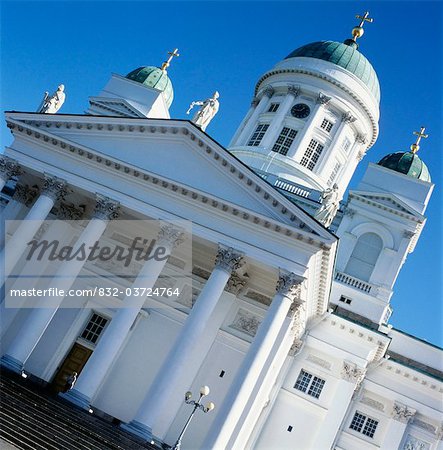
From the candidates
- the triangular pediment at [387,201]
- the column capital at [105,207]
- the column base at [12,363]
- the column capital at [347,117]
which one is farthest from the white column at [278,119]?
the column base at [12,363]

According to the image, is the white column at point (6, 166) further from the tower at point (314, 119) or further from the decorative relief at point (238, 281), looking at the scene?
the tower at point (314, 119)

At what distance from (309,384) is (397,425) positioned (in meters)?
4.25

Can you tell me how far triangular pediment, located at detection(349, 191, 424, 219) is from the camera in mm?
32719

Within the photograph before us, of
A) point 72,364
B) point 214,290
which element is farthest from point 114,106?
point 214,290

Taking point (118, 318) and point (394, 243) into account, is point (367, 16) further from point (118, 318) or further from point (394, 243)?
point (118, 318)

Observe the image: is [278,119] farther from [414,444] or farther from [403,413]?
[414,444]

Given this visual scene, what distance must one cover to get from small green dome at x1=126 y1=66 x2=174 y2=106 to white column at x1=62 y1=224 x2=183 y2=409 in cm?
1703

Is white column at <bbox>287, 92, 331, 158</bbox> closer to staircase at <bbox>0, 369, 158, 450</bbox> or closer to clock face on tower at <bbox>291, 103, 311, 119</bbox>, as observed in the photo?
clock face on tower at <bbox>291, 103, 311, 119</bbox>

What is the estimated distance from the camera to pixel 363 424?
2919cm

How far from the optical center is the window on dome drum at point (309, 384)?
2884 cm

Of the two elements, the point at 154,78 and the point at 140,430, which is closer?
the point at 140,430

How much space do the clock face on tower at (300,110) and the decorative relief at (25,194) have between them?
59.3 ft

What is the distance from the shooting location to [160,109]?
36812 millimetres

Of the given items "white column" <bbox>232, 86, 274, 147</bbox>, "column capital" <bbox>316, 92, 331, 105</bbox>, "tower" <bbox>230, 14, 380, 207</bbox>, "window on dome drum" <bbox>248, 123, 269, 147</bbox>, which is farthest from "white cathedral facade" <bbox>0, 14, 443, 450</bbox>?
"column capital" <bbox>316, 92, 331, 105</bbox>
